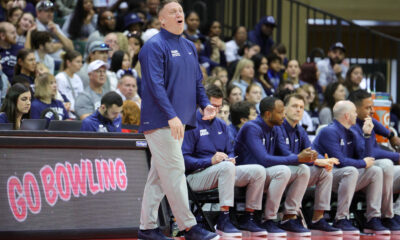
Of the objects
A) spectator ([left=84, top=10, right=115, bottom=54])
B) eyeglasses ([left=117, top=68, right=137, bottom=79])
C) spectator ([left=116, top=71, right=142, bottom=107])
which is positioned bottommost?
spectator ([left=116, top=71, right=142, bottom=107])

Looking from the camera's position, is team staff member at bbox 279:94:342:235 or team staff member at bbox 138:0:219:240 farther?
team staff member at bbox 279:94:342:235

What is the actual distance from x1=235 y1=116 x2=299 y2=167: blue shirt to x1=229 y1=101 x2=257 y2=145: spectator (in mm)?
915

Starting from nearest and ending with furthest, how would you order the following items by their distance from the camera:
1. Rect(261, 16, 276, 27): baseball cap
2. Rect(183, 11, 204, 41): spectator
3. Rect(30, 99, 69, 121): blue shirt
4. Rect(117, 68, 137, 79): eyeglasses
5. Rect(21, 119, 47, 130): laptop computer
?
Rect(21, 119, 47, 130): laptop computer
Rect(30, 99, 69, 121): blue shirt
Rect(117, 68, 137, 79): eyeglasses
Rect(183, 11, 204, 41): spectator
Rect(261, 16, 276, 27): baseball cap

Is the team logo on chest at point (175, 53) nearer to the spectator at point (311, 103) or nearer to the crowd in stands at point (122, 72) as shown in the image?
the crowd in stands at point (122, 72)

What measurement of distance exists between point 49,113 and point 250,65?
4.63 m

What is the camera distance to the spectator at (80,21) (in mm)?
12742

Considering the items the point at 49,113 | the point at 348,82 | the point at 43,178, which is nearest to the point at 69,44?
the point at 49,113

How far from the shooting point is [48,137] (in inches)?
253

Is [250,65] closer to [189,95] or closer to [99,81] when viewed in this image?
[99,81]

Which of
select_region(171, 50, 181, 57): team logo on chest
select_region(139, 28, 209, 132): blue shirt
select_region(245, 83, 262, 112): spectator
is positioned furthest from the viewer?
select_region(245, 83, 262, 112): spectator

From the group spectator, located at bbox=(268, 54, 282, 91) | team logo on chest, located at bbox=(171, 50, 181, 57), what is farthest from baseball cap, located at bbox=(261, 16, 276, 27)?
team logo on chest, located at bbox=(171, 50, 181, 57)

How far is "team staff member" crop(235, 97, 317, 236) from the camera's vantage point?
741 cm

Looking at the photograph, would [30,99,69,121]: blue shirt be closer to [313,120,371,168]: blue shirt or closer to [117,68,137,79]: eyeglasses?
[117,68,137,79]: eyeglasses

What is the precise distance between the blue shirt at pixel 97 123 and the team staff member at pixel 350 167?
7.60 feet
